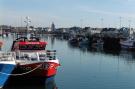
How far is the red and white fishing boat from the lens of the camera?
86.9ft

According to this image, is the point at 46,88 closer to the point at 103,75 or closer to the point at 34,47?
the point at 34,47

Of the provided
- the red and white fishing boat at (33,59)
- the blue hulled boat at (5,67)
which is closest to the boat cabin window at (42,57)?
the red and white fishing boat at (33,59)

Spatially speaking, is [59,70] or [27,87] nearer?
[27,87]

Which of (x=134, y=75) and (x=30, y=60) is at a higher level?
(x=30, y=60)

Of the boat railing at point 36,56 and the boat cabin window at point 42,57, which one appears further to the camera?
the boat cabin window at point 42,57

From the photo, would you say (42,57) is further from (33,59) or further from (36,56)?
(33,59)

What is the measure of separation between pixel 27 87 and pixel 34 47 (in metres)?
4.70

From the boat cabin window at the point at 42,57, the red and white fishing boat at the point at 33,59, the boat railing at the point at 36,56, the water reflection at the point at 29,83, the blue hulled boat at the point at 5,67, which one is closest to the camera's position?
the blue hulled boat at the point at 5,67

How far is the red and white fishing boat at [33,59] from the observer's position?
26484 millimetres

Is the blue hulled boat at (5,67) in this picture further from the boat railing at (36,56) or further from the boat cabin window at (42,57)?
the boat cabin window at (42,57)

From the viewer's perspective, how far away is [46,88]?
1024 inches

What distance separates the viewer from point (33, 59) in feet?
91.5

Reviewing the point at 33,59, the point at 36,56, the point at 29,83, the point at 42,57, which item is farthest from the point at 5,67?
the point at 42,57

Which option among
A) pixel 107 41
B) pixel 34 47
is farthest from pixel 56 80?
pixel 107 41
